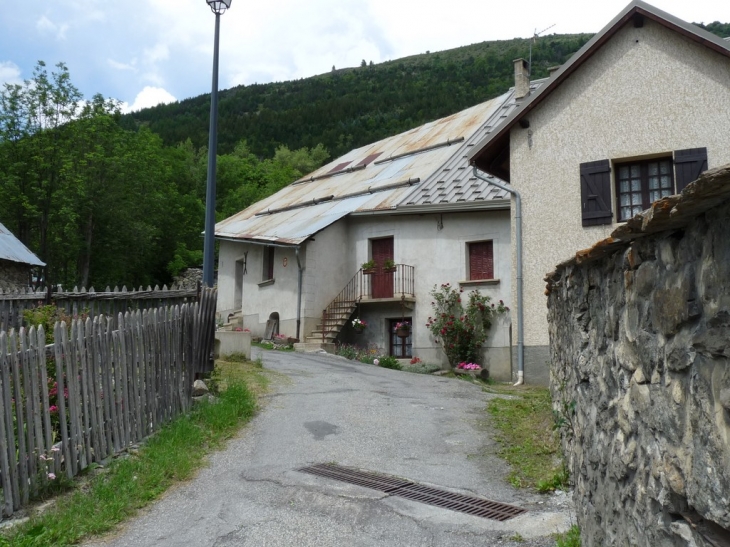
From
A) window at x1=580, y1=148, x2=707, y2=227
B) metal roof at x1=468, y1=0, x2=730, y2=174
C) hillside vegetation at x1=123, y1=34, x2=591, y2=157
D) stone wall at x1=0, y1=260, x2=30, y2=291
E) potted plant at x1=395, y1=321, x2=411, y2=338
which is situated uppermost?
hillside vegetation at x1=123, y1=34, x2=591, y2=157

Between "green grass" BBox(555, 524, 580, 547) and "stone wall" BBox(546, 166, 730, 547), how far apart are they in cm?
13

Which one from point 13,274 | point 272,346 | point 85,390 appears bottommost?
point 272,346

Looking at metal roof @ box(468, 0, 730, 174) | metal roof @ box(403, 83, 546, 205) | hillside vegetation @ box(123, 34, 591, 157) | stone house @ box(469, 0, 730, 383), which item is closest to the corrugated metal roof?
metal roof @ box(403, 83, 546, 205)

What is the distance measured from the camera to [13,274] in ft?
66.4

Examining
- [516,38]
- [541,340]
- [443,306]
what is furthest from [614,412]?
[516,38]

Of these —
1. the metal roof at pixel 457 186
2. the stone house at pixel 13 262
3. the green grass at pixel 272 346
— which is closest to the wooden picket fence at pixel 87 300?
the stone house at pixel 13 262

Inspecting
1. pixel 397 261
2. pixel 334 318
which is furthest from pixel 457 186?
pixel 334 318

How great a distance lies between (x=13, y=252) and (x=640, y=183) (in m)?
15.8

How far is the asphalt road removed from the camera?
5258 mm

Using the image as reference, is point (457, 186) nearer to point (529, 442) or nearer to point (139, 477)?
point (529, 442)

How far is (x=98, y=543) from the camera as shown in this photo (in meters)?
5.31

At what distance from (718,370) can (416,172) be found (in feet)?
65.3

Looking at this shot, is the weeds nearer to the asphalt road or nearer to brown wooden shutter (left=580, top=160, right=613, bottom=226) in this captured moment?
brown wooden shutter (left=580, top=160, right=613, bottom=226)

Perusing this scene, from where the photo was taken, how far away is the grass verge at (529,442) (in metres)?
6.49
